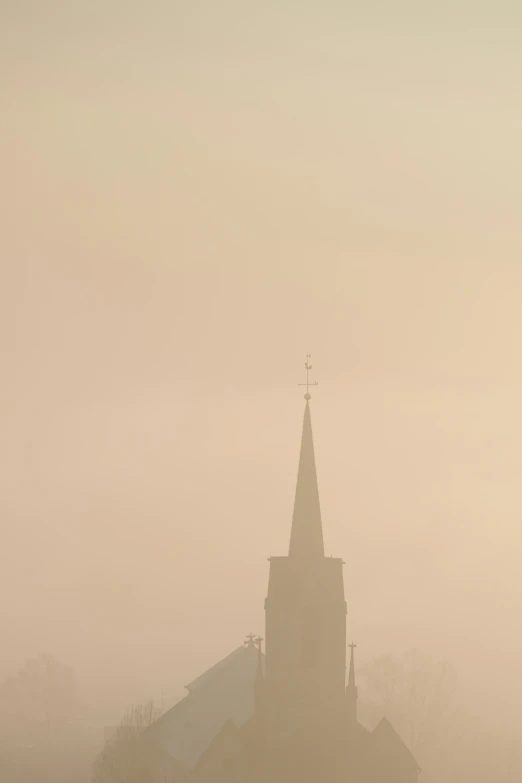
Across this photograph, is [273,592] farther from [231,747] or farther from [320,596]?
[231,747]

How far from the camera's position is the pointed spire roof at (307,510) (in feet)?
248

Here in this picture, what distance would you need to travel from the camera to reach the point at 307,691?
7331cm

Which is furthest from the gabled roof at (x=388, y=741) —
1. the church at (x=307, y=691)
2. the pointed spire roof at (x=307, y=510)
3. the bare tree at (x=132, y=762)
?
the bare tree at (x=132, y=762)

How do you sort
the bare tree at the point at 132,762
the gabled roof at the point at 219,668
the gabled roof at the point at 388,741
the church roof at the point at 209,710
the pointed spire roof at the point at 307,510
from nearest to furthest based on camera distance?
the gabled roof at the point at 388,741 < the pointed spire roof at the point at 307,510 < the bare tree at the point at 132,762 < the church roof at the point at 209,710 < the gabled roof at the point at 219,668

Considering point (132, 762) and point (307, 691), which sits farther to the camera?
point (132, 762)

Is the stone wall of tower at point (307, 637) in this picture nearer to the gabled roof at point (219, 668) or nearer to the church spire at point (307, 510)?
the church spire at point (307, 510)

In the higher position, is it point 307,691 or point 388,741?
point 307,691

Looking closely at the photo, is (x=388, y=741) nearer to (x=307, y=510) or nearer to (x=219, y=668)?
(x=307, y=510)

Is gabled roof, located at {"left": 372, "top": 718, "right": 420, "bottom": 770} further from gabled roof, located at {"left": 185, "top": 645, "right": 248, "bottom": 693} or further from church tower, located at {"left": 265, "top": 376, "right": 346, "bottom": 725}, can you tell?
gabled roof, located at {"left": 185, "top": 645, "right": 248, "bottom": 693}

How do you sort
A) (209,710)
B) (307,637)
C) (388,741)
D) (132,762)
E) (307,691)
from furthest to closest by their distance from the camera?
→ (209,710) < (132,762) < (388,741) < (307,637) < (307,691)

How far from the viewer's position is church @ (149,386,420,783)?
73.3 meters

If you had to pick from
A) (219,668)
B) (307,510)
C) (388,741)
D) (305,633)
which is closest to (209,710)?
(219,668)

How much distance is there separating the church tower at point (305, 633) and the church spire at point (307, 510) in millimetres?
53

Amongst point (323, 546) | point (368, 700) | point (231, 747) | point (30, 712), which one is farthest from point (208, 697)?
point (30, 712)
